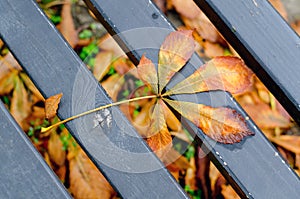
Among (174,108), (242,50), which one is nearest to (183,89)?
(174,108)

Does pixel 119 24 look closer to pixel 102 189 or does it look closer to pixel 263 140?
pixel 263 140

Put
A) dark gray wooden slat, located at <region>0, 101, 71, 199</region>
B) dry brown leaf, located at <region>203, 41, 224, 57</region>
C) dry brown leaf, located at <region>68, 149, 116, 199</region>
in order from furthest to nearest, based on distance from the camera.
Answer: dry brown leaf, located at <region>203, 41, 224, 57</region>, dry brown leaf, located at <region>68, 149, 116, 199</region>, dark gray wooden slat, located at <region>0, 101, 71, 199</region>

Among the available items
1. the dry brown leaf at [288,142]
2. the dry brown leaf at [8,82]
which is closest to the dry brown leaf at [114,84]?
the dry brown leaf at [8,82]

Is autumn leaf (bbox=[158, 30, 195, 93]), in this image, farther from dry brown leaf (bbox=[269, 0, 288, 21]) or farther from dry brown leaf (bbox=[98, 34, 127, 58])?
dry brown leaf (bbox=[269, 0, 288, 21])

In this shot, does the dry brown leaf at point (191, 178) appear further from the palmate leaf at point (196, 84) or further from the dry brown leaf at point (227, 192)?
the palmate leaf at point (196, 84)

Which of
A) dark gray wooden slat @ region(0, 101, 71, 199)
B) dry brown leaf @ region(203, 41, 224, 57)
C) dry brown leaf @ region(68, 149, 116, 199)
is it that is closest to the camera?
dark gray wooden slat @ region(0, 101, 71, 199)

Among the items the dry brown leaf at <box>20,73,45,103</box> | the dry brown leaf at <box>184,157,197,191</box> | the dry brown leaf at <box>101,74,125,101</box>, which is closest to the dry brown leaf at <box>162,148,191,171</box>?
the dry brown leaf at <box>184,157,197,191</box>
